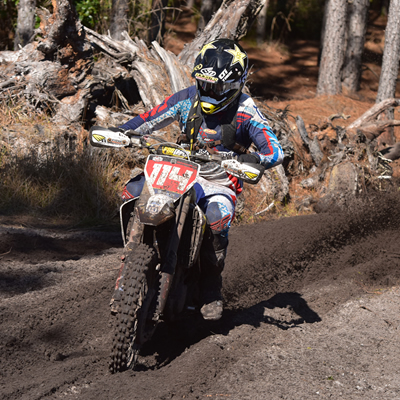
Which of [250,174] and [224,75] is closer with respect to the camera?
[250,174]

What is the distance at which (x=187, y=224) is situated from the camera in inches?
149

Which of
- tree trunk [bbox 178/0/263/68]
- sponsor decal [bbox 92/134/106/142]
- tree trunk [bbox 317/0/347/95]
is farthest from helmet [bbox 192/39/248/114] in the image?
tree trunk [bbox 317/0/347/95]

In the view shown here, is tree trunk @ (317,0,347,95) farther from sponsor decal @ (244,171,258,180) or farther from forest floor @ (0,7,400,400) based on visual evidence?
sponsor decal @ (244,171,258,180)

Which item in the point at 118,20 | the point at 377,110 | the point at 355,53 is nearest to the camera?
the point at 377,110

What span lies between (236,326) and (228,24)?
286 inches

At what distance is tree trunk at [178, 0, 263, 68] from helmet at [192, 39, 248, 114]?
6071 millimetres

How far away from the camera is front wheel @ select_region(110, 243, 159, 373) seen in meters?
3.28

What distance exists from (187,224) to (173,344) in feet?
3.68

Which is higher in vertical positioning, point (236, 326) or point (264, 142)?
point (264, 142)

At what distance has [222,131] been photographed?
4219 mm

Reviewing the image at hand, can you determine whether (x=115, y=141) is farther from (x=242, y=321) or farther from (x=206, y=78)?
(x=242, y=321)

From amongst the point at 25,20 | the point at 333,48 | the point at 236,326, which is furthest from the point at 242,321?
the point at 333,48

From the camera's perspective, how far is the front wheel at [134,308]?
129 inches

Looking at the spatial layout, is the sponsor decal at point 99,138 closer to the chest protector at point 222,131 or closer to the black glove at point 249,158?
the chest protector at point 222,131
